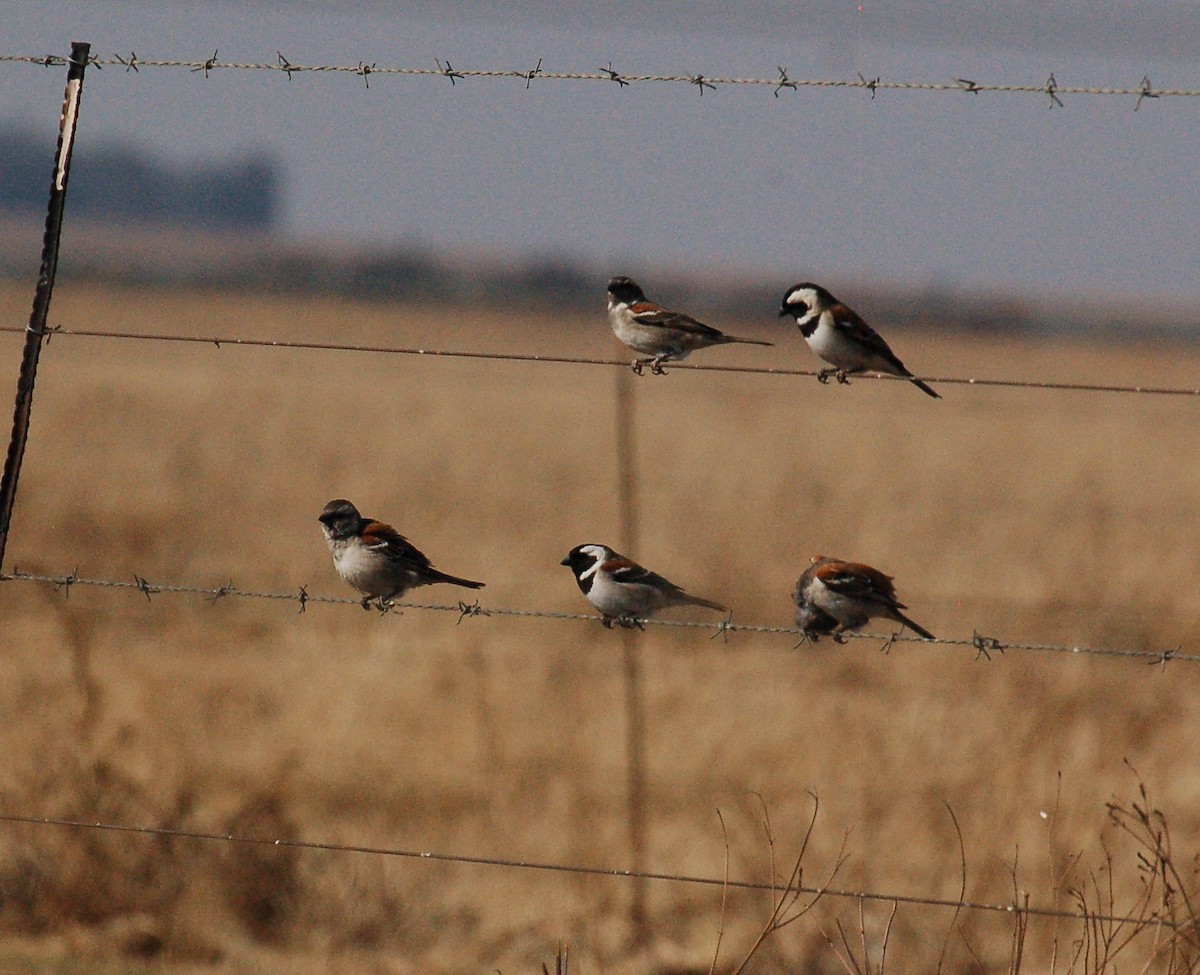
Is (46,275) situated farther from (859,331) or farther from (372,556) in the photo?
(859,331)

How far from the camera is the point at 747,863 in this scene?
35.1 feet

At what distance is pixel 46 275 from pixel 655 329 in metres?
3.66

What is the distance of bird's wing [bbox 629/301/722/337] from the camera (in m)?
9.20

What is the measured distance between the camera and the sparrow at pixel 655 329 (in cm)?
921

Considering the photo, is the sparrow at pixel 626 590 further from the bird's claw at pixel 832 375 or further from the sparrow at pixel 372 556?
the bird's claw at pixel 832 375

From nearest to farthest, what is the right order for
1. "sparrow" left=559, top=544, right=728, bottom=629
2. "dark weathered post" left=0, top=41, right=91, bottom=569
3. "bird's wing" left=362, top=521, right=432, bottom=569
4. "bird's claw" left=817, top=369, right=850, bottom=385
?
1. "dark weathered post" left=0, top=41, right=91, bottom=569
2. "bird's claw" left=817, top=369, right=850, bottom=385
3. "bird's wing" left=362, top=521, right=432, bottom=569
4. "sparrow" left=559, top=544, right=728, bottom=629

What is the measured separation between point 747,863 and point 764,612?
860 centimetres

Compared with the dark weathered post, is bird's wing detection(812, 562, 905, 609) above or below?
below

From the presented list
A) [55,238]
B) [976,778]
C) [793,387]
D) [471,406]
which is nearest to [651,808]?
[976,778]

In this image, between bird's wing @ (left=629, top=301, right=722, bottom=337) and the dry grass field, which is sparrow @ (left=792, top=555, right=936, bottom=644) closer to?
the dry grass field

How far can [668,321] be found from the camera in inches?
365

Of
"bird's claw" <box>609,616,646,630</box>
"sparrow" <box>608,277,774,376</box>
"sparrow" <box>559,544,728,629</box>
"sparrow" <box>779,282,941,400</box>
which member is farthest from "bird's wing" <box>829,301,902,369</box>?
"bird's claw" <box>609,616,646,630</box>

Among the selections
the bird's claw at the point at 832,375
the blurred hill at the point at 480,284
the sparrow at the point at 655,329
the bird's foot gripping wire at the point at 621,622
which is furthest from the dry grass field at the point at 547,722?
the blurred hill at the point at 480,284

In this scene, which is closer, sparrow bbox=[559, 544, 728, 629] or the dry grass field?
sparrow bbox=[559, 544, 728, 629]
